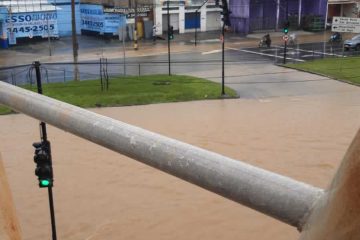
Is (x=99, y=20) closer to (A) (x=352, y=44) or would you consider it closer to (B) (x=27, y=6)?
(B) (x=27, y=6)

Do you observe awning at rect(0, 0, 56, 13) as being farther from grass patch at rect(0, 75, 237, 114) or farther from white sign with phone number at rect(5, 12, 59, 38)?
grass patch at rect(0, 75, 237, 114)

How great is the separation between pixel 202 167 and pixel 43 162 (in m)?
6.80

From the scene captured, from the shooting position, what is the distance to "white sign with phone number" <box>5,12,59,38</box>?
142 ft

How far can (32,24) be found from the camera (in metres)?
44.6

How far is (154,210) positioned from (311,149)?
22.4 ft

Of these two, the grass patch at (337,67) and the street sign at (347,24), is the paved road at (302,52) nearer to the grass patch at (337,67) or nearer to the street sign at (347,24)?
the grass patch at (337,67)

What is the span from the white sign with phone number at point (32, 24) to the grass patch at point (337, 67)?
22.0m

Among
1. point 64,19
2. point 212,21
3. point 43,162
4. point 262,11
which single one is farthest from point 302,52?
point 43,162

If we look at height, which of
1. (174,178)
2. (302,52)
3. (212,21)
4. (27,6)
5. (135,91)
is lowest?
(174,178)

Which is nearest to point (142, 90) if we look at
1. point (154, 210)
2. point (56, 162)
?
Result: point (56, 162)

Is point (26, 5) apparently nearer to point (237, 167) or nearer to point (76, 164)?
point (76, 164)

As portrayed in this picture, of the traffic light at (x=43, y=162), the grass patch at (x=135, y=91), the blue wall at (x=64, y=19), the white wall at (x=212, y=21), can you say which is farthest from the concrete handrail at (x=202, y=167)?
the white wall at (x=212, y=21)

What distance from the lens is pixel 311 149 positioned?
56.0 feet

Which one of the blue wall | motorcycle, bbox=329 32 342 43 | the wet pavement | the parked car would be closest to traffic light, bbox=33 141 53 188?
the wet pavement
